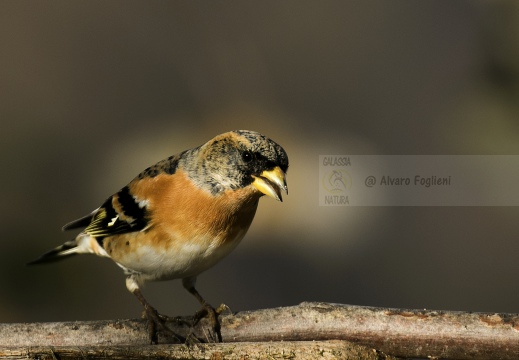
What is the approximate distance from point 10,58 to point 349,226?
9.57ft

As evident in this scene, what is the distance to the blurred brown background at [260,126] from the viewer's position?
494cm

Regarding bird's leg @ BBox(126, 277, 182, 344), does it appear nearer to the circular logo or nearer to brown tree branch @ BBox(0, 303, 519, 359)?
brown tree branch @ BBox(0, 303, 519, 359)

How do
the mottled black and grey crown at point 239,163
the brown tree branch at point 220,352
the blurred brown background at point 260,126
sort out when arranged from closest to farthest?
the brown tree branch at point 220,352
the mottled black and grey crown at point 239,163
the blurred brown background at point 260,126

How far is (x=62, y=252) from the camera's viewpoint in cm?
321

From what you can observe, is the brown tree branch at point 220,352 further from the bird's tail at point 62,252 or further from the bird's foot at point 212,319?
the bird's tail at point 62,252

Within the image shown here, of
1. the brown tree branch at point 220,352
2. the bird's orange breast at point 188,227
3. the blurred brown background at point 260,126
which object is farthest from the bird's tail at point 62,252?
the blurred brown background at point 260,126

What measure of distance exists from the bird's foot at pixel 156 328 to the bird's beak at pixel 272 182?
63 centimetres

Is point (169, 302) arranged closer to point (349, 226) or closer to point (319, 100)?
point (349, 226)

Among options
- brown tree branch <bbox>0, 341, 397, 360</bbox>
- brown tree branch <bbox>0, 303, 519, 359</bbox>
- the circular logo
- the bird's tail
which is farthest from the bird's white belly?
the circular logo

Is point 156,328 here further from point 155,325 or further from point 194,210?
point 194,210

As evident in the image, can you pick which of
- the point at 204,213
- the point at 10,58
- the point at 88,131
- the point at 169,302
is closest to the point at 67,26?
the point at 10,58

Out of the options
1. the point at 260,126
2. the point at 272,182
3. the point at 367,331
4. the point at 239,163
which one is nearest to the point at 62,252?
the point at 239,163

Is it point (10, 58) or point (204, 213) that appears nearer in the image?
point (204, 213)

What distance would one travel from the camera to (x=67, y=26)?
6.16m
